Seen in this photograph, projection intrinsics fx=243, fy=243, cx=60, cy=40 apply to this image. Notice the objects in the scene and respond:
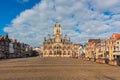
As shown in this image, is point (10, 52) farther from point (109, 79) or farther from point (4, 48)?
point (109, 79)

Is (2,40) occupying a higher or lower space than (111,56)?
higher

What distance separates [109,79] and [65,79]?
4.26 meters

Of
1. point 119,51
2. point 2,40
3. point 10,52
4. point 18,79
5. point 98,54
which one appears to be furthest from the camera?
point 10,52

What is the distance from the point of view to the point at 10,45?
170 meters

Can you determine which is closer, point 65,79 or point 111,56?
point 65,79

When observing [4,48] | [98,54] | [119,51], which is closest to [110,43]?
[119,51]

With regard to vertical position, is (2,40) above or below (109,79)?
above

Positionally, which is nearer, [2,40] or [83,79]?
[83,79]

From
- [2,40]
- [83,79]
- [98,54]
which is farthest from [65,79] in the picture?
[2,40]

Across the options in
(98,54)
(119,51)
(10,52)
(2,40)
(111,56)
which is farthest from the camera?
(10,52)

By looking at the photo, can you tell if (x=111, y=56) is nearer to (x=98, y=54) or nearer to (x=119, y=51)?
(x=119, y=51)

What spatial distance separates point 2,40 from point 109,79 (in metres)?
132

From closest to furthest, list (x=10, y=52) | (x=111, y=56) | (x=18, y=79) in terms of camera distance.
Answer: (x=18, y=79) < (x=111, y=56) < (x=10, y=52)

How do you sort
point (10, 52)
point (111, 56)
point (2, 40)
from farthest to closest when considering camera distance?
point (10, 52) < point (2, 40) < point (111, 56)
